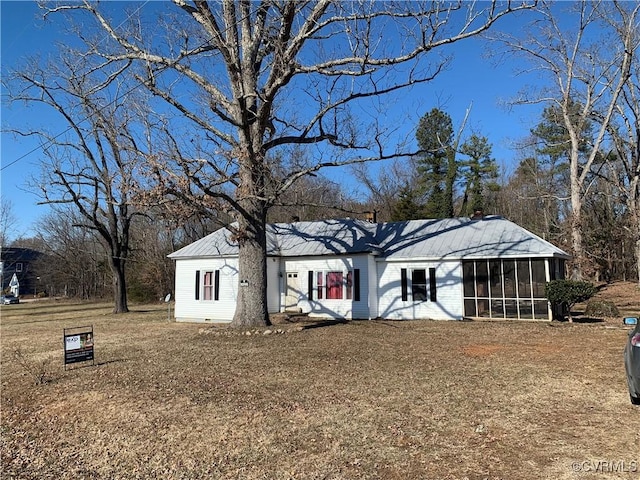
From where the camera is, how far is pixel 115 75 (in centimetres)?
1502

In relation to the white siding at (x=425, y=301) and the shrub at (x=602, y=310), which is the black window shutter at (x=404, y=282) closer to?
the white siding at (x=425, y=301)

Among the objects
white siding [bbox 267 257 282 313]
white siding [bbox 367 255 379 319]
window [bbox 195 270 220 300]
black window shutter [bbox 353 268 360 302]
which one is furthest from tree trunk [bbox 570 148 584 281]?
window [bbox 195 270 220 300]

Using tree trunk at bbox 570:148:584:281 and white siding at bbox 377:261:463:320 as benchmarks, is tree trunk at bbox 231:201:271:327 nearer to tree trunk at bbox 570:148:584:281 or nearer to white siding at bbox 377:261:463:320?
white siding at bbox 377:261:463:320

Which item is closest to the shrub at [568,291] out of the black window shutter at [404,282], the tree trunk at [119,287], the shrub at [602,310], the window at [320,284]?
the shrub at [602,310]

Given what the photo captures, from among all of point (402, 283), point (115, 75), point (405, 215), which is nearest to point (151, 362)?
point (115, 75)

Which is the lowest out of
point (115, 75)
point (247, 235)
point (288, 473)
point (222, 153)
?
point (288, 473)

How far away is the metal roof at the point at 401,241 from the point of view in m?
17.5

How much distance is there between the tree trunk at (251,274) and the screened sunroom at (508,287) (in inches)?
321

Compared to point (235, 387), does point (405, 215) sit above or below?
above

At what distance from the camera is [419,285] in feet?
61.4

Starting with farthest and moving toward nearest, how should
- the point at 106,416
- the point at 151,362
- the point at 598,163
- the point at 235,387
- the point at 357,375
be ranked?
1. the point at 598,163
2. the point at 151,362
3. the point at 357,375
4. the point at 235,387
5. the point at 106,416

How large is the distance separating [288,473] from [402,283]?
15.0 metres

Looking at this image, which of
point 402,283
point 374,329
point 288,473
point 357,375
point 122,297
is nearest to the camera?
point 288,473

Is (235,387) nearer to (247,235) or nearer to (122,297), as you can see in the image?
(247,235)
